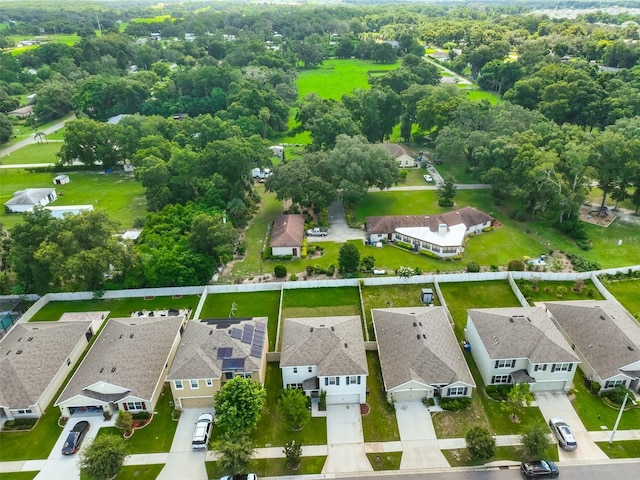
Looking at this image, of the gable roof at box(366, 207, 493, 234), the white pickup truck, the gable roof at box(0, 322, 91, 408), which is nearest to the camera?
the gable roof at box(0, 322, 91, 408)

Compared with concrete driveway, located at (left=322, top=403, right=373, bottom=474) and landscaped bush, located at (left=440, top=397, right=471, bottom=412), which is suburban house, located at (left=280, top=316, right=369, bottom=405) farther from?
landscaped bush, located at (left=440, top=397, right=471, bottom=412)

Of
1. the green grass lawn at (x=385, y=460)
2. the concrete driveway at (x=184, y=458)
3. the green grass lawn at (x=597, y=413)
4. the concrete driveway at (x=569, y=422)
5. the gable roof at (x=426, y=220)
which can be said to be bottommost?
the concrete driveway at (x=184, y=458)

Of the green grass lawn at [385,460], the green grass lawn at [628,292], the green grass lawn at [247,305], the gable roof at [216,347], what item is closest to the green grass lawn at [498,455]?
the green grass lawn at [385,460]

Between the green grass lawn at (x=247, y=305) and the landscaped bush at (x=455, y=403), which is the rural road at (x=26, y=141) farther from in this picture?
the landscaped bush at (x=455, y=403)

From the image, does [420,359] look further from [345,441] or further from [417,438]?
[345,441]

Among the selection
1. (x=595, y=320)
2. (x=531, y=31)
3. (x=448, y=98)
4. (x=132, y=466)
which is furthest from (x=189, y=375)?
(x=531, y=31)

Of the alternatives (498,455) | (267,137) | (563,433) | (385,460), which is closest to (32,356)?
(385,460)

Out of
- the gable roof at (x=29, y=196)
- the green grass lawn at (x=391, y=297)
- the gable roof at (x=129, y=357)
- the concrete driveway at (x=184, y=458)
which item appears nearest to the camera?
the concrete driveway at (x=184, y=458)

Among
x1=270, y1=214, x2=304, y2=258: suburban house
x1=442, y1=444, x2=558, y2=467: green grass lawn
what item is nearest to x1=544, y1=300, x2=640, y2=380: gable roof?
x1=442, y1=444, x2=558, y2=467: green grass lawn
